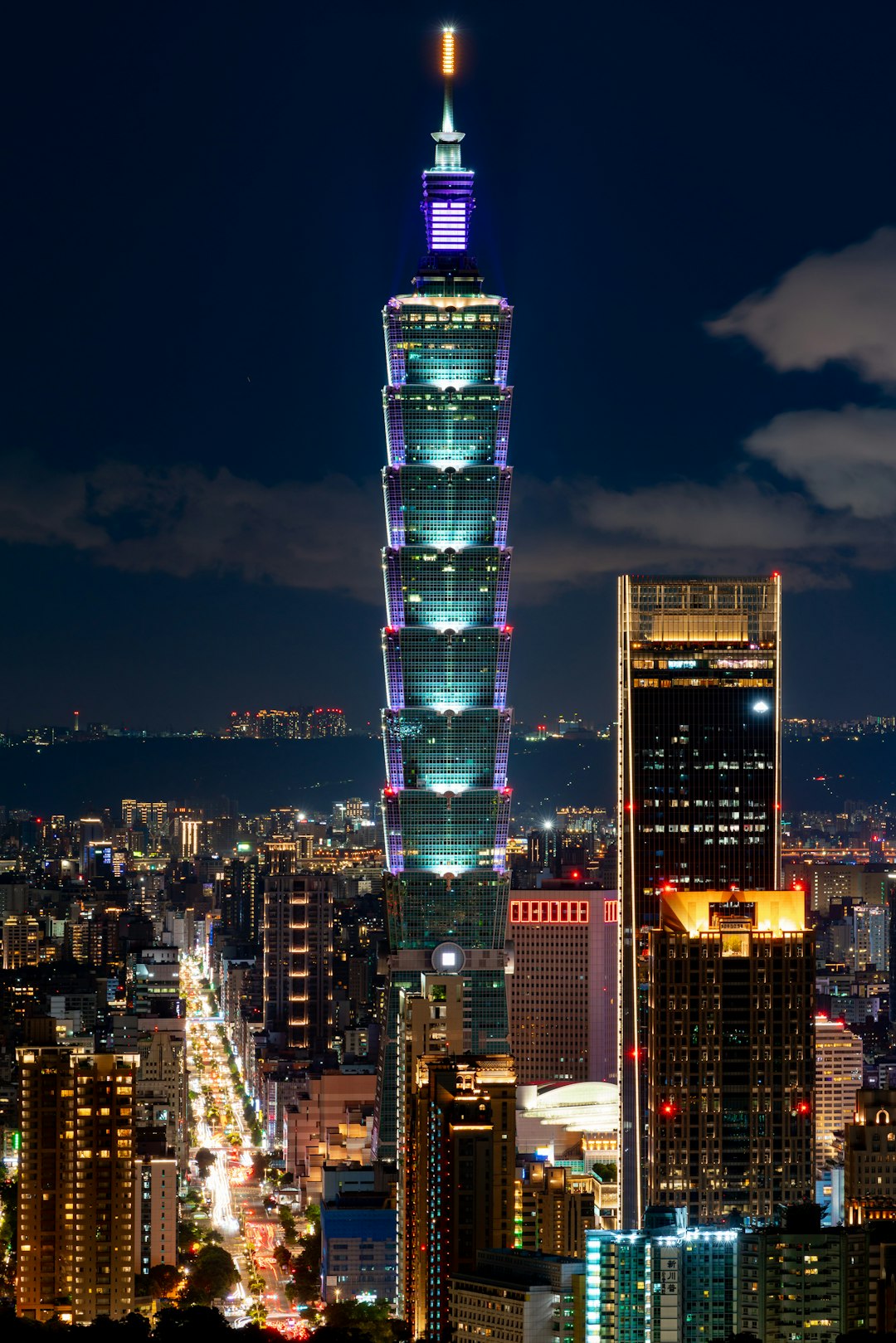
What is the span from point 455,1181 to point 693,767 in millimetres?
13965

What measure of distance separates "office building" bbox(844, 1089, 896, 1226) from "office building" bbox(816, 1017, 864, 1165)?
0.57m

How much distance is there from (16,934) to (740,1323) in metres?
41.3

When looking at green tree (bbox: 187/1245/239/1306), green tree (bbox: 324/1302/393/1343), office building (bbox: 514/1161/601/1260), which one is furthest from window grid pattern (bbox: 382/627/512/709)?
office building (bbox: 514/1161/601/1260)

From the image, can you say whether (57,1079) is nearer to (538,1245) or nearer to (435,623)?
(538,1245)

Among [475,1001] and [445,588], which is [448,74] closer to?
[445,588]

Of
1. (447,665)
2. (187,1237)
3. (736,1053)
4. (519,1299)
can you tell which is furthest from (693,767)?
(519,1299)

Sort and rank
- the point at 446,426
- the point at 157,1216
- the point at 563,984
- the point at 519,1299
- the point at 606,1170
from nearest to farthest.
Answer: the point at 519,1299
the point at 157,1216
the point at 606,1170
the point at 446,426
the point at 563,984

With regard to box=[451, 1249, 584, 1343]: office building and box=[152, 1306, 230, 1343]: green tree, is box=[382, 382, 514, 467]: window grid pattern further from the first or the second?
box=[451, 1249, 584, 1343]: office building

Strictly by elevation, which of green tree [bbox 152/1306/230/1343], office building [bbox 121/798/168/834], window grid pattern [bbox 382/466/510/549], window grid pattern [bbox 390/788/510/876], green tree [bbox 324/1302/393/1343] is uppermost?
window grid pattern [bbox 382/466/510/549]

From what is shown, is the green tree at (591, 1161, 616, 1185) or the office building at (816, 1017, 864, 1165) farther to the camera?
the green tree at (591, 1161, 616, 1185)

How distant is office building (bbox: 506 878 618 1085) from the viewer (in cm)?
5897

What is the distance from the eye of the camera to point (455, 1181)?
35031 millimetres

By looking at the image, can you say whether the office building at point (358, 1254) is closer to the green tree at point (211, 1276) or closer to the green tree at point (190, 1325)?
the green tree at point (211, 1276)

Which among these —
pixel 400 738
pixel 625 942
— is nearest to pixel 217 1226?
pixel 625 942
